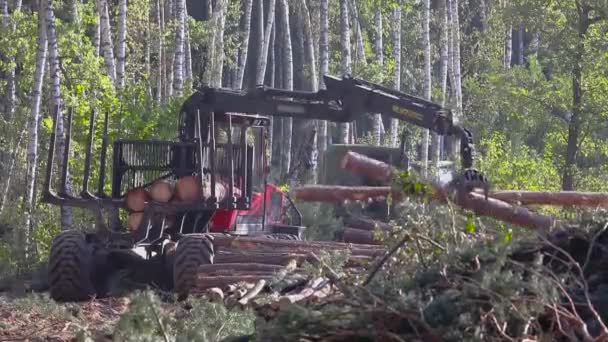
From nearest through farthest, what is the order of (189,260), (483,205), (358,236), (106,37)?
1. (483,205)
2. (189,260)
3. (358,236)
4. (106,37)

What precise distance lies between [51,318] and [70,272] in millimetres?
2507

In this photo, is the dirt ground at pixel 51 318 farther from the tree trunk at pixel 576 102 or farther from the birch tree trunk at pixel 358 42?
the birch tree trunk at pixel 358 42

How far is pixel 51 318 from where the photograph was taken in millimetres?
12422

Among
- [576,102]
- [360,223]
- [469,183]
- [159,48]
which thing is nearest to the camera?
[469,183]

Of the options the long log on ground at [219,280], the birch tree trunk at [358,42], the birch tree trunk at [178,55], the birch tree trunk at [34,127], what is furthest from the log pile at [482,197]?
the birch tree trunk at [358,42]

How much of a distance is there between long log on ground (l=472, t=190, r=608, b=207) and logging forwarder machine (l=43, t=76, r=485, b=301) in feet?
5.92

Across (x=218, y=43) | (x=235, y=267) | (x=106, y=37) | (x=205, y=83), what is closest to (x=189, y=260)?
(x=235, y=267)

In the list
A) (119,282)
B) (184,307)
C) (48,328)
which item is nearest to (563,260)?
(184,307)

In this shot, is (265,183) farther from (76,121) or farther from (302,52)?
(302,52)

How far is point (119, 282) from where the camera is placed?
1545cm

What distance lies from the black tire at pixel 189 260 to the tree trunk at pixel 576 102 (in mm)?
14090

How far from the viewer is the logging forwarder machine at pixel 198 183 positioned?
49.4ft

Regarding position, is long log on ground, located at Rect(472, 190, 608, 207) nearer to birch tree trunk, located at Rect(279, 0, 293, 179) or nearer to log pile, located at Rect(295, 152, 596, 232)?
log pile, located at Rect(295, 152, 596, 232)

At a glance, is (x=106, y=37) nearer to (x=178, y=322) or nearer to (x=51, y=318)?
(x=51, y=318)
